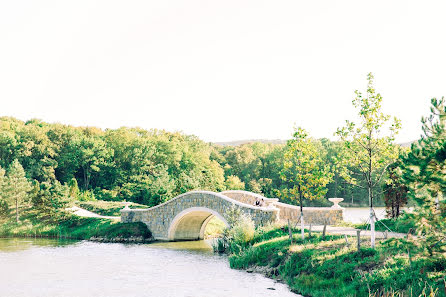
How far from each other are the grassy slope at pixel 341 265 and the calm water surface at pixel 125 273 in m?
0.77

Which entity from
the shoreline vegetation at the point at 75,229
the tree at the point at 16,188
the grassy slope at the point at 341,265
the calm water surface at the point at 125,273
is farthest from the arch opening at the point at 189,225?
the tree at the point at 16,188

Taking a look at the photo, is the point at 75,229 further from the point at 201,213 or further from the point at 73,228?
the point at 201,213

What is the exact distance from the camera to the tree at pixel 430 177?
427 inches

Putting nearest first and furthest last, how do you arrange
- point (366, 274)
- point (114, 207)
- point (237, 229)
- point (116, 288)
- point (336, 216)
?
1. point (366, 274)
2. point (116, 288)
3. point (237, 229)
4. point (336, 216)
5. point (114, 207)

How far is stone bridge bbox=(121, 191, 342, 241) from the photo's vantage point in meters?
23.4

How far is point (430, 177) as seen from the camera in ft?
35.3

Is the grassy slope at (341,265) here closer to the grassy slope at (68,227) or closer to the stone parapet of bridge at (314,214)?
the stone parapet of bridge at (314,214)

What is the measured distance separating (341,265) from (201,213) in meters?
14.6

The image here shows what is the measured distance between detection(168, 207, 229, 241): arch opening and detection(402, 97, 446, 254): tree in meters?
17.4

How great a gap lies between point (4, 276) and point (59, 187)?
1734 cm

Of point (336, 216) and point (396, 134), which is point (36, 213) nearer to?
point (336, 216)

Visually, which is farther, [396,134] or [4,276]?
[4,276]

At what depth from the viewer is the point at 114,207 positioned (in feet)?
133

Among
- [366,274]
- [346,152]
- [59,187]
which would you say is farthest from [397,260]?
[59,187]
